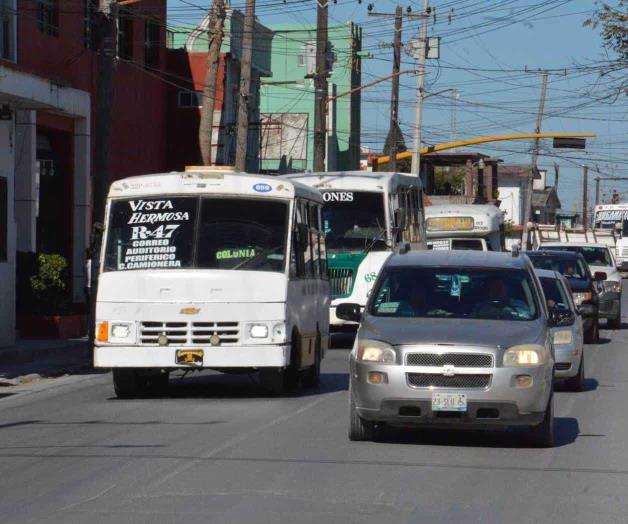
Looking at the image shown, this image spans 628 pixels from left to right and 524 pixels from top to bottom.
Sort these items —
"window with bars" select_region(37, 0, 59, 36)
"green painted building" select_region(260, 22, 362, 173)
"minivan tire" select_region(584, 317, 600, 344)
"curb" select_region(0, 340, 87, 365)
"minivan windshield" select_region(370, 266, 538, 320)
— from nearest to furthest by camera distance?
"minivan windshield" select_region(370, 266, 538, 320), "curb" select_region(0, 340, 87, 365), "minivan tire" select_region(584, 317, 600, 344), "window with bars" select_region(37, 0, 59, 36), "green painted building" select_region(260, 22, 362, 173)

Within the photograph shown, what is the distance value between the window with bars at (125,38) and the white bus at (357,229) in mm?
10693


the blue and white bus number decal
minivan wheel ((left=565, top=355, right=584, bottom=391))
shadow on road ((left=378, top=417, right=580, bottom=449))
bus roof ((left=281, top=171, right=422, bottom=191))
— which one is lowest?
minivan wheel ((left=565, top=355, right=584, bottom=391))

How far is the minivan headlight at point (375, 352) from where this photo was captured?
12.2 m

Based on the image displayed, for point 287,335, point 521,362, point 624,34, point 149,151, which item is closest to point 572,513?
point 521,362

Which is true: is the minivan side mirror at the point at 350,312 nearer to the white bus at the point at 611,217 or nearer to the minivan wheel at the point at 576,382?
the minivan wheel at the point at 576,382

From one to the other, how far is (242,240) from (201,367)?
5.42 ft

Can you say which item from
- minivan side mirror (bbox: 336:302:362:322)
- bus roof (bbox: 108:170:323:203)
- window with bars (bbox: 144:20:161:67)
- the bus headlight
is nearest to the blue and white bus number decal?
bus roof (bbox: 108:170:323:203)

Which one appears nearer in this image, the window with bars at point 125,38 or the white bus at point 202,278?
the white bus at point 202,278

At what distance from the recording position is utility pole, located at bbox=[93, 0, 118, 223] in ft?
78.7

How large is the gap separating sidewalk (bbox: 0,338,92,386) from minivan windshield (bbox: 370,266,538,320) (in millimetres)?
8259

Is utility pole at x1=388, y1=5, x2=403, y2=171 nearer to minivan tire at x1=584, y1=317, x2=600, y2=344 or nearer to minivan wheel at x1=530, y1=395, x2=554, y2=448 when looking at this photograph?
minivan tire at x1=584, y1=317, x2=600, y2=344

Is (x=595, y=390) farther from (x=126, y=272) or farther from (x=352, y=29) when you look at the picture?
(x=352, y=29)

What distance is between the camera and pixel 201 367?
53.7 feet

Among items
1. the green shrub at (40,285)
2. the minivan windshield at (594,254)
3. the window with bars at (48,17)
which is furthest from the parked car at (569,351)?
the minivan windshield at (594,254)
